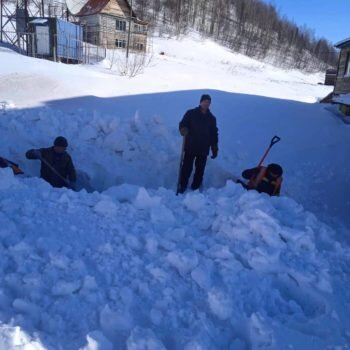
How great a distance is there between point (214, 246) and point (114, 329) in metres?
1.13

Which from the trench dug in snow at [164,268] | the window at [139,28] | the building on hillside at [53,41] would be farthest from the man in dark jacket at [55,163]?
the window at [139,28]

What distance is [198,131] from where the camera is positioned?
5594 millimetres

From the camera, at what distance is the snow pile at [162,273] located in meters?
2.28

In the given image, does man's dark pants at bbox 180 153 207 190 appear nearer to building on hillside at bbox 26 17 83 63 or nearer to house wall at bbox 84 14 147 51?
building on hillside at bbox 26 17 83 63

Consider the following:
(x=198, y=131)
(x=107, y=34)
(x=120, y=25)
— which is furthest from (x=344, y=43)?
(x=120, y=25)

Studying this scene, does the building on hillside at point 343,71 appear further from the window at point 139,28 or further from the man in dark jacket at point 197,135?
the window at point 139,28

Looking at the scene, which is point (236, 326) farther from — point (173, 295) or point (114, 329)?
point (114, 329)

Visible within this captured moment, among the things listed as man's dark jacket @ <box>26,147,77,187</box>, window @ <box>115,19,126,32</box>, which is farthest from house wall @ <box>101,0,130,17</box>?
man's dark jacket @ <box>26,147,77,187</box>

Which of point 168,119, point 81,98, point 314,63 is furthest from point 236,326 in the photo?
point 314,63

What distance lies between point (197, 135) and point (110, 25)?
26.0m

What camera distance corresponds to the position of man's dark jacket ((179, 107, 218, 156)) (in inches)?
220

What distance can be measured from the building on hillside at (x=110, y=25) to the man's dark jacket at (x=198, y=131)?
914 inches

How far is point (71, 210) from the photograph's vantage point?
3.51 meters

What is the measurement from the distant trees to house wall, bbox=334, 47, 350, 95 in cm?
2844
